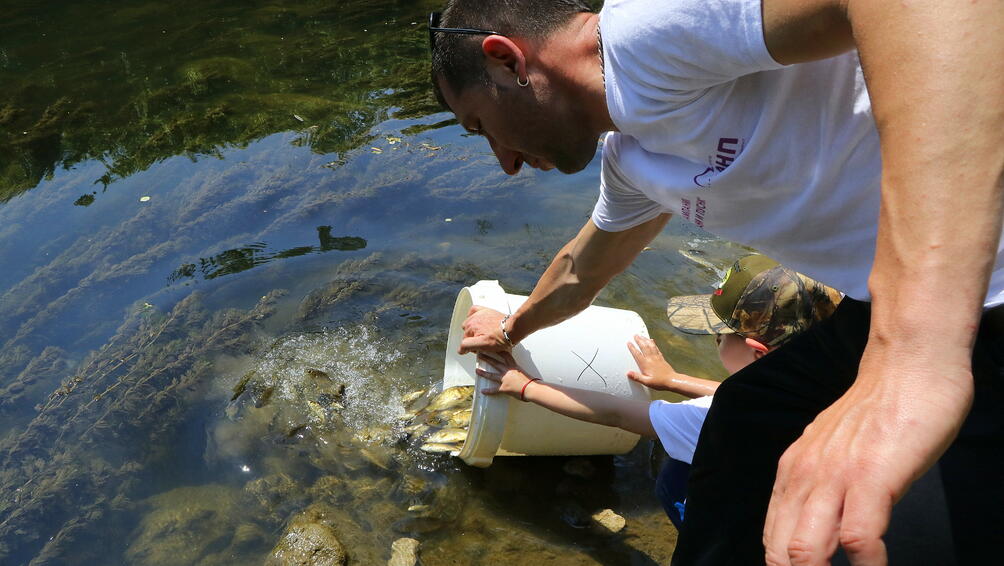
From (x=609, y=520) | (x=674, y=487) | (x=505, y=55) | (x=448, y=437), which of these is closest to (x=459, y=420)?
(x=448, y=437)

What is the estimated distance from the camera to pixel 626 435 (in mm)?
2949

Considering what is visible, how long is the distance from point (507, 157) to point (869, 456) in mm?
1350

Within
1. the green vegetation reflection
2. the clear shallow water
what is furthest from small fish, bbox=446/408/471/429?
the green vegetation reflection

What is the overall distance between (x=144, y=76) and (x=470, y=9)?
20.1 ft

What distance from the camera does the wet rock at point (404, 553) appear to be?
2.57 metres

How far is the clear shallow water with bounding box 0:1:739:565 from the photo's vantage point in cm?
278

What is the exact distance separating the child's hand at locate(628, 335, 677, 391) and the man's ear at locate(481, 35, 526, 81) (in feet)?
4.56

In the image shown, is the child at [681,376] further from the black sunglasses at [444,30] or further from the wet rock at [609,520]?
the black sunglasses at [444,30]

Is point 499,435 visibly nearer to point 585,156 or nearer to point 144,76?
point 585,156

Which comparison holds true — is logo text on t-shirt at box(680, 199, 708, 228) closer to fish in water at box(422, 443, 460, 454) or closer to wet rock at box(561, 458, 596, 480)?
wet rock at box(561, 458, 596, 480)

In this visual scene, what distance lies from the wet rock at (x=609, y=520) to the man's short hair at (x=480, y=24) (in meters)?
1.68

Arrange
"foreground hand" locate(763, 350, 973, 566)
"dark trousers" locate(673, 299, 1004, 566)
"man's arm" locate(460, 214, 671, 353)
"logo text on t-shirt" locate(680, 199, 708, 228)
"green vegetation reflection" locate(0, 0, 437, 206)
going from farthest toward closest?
"green vegetation reflection" locate(0, 0, 437, 206) < "man's arm" locate(460, 214, 671, 353) < "logo text on t-shirt" locate(680, 199, 708, 228) < "dark trousers" locate(673, 299, 1004, 566) < "foreground hand" locate(763, 350, 973, 566)

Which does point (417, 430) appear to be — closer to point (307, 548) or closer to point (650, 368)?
point (307, 548)

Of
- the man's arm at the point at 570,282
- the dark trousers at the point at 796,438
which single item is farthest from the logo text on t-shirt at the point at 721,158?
the man's arm at the point at 570,282
